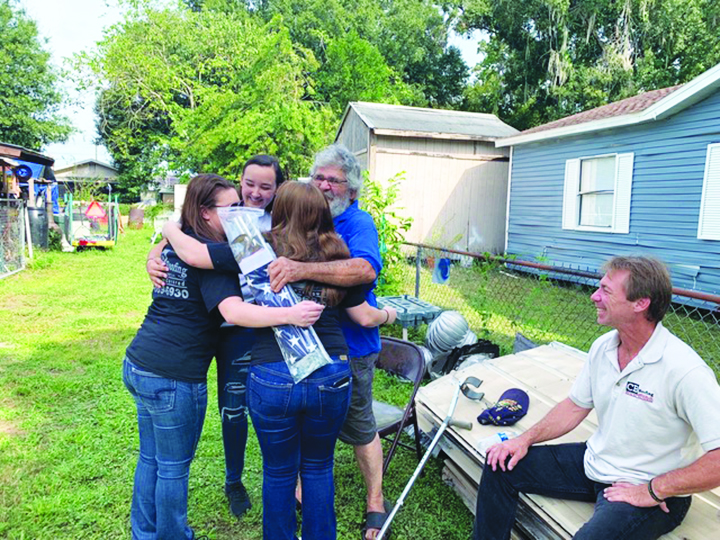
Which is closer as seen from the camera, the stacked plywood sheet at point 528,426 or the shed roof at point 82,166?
the stacked plywood sheet at point 528,426

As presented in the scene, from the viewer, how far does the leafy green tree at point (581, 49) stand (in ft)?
62.2

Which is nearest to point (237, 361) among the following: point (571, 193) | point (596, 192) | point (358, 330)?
point (358, 330)

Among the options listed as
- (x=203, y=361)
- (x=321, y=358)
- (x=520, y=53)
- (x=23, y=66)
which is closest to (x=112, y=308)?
(x=203, y=361)

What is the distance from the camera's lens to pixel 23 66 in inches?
1049

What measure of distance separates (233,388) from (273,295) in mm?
896

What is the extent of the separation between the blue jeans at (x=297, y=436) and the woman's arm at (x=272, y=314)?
6.3 inches

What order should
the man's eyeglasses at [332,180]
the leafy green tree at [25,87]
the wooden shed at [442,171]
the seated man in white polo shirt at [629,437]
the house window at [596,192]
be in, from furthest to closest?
the leafy green tree at [25,87] → the wooden shed at [442,171] → the house window at [596,192] → the man's eyeglasses at [332,180] → the seated man in white polo shirt at [629,437]

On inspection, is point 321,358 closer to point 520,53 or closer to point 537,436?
point 537,436

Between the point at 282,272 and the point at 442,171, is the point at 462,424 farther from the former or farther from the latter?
the point at 442,171

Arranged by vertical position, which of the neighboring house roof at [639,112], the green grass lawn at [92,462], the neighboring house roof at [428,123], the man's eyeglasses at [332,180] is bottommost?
the green grass lawn at [92,462]

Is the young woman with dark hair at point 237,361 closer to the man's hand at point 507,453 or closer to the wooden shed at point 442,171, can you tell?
the man's hand at point 507,453

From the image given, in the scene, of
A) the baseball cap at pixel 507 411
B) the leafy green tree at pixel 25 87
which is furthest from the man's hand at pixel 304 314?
the leafy green tree at pixel 25 87

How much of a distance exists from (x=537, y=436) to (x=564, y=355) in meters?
1.60

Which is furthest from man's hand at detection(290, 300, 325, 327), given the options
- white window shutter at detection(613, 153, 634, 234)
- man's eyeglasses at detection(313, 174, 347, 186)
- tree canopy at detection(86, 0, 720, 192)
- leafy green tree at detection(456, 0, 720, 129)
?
leafy green tree at detection(456, 0, 720, 129)
